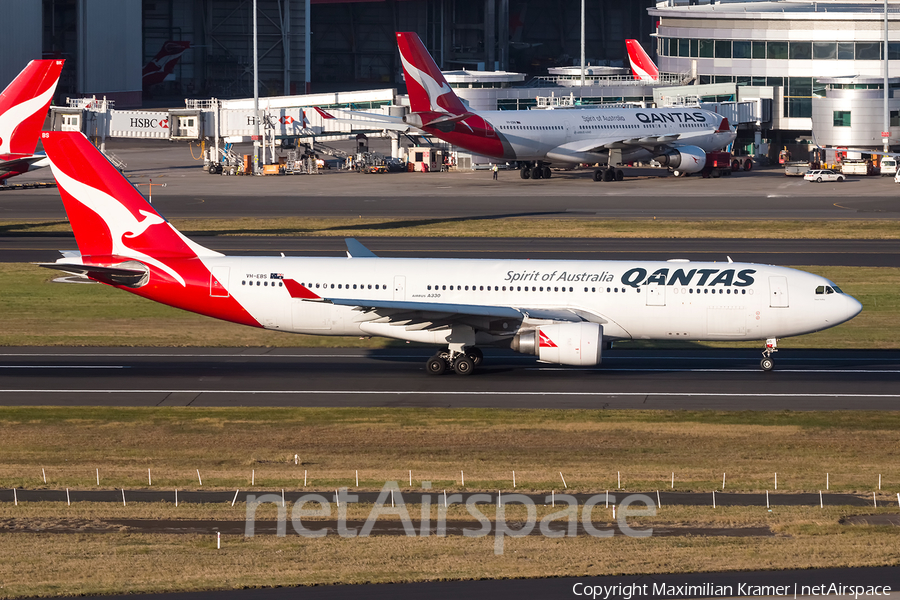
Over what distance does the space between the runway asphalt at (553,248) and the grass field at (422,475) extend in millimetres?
29800

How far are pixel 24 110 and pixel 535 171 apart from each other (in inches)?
2111

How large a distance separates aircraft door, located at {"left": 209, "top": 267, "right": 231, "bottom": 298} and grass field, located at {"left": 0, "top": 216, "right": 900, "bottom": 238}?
32.9m

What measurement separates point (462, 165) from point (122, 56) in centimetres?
6433

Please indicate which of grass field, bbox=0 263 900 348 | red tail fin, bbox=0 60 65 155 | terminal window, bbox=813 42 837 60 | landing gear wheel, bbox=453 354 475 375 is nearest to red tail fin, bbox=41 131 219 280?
grass field, bbox=0 263 900 348

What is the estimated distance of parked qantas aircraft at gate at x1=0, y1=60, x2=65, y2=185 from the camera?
2453 inches

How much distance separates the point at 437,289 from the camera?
39.2 metres

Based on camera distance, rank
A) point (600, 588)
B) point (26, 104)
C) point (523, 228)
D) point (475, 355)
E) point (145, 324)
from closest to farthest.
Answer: point (600, 588), point (475, 355), point (145, 324), point (26, 104), point (523, 228)

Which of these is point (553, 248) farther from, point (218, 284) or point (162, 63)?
point (162, 63)

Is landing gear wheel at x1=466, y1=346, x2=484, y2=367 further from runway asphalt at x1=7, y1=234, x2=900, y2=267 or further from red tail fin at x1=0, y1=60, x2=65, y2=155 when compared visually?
red tail fin at x1=0, y1=60, x2=65, y2=155

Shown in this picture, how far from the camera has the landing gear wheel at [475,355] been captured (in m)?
39.8

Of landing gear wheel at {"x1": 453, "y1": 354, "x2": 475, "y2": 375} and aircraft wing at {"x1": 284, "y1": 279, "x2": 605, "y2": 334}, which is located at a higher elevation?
aircraft wing at {"x1": 284, "y1": 279, "x2": 605, "y2": 334}

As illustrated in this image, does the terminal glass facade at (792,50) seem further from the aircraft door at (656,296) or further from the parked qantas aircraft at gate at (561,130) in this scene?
the aircraft door at (656,296)

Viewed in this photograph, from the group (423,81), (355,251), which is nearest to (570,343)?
(355,251)

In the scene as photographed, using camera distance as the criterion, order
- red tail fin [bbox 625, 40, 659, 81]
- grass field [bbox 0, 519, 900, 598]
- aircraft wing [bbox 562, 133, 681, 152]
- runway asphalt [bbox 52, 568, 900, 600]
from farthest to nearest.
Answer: red tail fin [bbox 625, 40, 659, 81] → aircraft wing [bbox 562, 133, 681, 152] → grass field [bbox 0, 519, 900, 598] → runway asphalt [bbox 52, 568, 900, 600]
